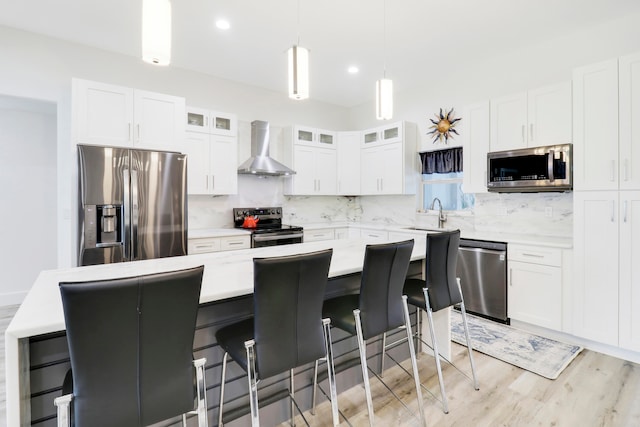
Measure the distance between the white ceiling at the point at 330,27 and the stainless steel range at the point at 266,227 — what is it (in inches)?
77.4

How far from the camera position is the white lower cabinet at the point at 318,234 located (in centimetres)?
472

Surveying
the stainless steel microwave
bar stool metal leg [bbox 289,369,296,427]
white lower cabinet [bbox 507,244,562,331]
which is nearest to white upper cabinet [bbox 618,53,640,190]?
the stainless steel microwave

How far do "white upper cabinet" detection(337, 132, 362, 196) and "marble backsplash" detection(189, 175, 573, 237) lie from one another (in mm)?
474

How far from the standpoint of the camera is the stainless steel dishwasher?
3.34 metres

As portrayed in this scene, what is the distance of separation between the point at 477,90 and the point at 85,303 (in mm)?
4577

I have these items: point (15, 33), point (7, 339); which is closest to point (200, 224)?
point (15, 33)

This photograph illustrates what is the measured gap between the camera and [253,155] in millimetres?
4715

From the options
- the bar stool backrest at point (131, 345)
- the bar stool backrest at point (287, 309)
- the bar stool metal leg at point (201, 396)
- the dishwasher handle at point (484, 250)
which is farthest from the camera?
the dishwasher handle at point (484, 250)

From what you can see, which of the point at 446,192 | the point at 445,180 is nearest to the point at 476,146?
the point at 445,180

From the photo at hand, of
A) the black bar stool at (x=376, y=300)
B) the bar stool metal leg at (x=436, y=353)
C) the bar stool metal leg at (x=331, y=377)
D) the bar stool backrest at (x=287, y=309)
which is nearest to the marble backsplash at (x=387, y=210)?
the bar stool metal leg at (x=436, y=353)

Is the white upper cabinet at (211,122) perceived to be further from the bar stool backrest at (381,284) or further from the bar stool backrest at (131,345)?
the bar stool backrest at (131,345)

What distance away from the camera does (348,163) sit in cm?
535

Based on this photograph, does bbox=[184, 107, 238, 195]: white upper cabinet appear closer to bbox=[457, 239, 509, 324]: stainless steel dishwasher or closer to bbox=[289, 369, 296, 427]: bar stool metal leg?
bbox=[289, 369, 296, 427]: bar stool metal leg

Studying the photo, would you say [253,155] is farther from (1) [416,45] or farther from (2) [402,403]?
(2) [402,403]
